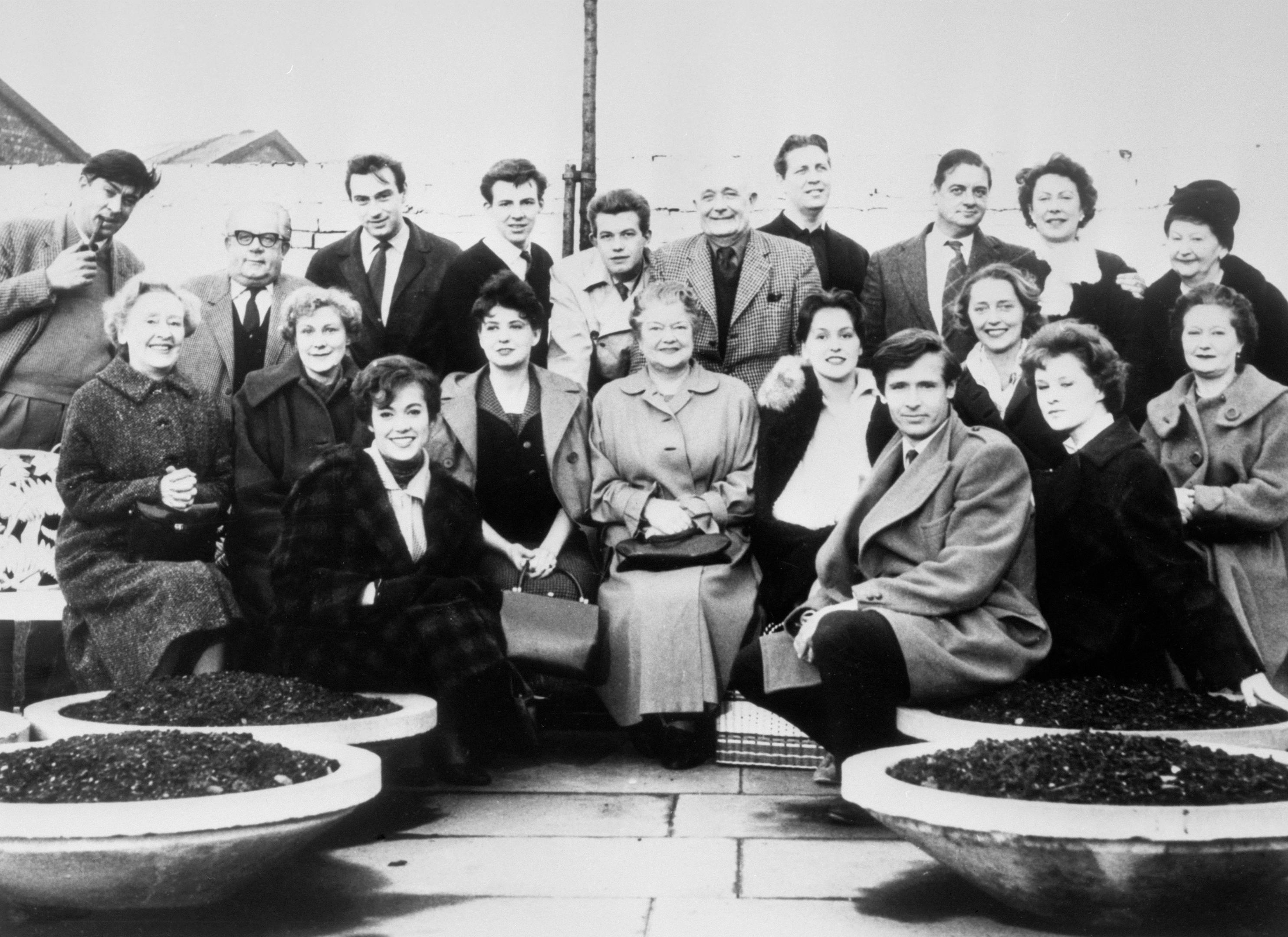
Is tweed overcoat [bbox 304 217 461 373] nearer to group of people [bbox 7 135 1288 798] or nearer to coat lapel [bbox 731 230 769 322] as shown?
group of people [bbox 7 135 1288 798]

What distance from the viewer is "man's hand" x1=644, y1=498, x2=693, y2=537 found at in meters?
5.38

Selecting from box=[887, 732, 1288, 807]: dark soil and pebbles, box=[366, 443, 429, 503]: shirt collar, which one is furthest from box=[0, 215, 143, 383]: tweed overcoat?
box=[887, 732, 1288, 807]: dark soil and pebbles

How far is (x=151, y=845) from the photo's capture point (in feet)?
10.2

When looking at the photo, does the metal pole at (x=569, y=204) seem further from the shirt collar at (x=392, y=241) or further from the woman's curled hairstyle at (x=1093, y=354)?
the woman's curled hairstyle at (x=1093, y=354)

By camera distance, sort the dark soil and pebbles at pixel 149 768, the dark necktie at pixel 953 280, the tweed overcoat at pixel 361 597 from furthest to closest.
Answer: the dark necktie at pixel 953 280 → the tweed overcoat at pixel 361 597 → the dark soil and pebbles at pixel 149 768

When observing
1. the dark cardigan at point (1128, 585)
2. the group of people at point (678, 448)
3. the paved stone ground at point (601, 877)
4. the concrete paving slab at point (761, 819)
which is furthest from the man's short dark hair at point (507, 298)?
the dark cardigan at point (1128, 585)

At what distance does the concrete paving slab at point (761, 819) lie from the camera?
420 cm

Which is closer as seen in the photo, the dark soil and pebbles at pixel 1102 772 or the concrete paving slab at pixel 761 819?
the dark soil and pebbles at pixel 1102 772

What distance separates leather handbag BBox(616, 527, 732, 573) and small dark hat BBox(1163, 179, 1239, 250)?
228 cm

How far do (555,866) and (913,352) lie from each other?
1906mm

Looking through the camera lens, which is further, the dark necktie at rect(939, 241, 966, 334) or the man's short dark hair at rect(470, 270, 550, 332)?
the dark necktie at rect(939, 241, 966, 334)

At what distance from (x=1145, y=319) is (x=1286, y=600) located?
1387mm

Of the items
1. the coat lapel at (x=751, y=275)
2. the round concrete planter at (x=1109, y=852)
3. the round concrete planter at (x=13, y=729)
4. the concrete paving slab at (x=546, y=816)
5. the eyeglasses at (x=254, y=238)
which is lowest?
the concrete paving slab at (x=546, y=816)

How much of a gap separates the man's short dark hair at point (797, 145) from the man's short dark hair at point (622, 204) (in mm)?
631
